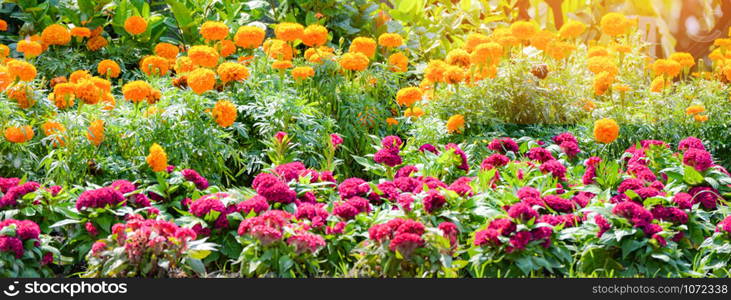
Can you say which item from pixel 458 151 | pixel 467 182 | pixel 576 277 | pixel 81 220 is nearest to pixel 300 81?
pixel 458 151

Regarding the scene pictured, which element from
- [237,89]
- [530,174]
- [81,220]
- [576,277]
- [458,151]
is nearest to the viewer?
[576,277]

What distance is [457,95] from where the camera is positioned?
4891 mm

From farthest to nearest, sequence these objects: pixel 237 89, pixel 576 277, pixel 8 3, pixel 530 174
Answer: pixel 8 3, pixel 237 89, pixel 530 174, pixel 576 277

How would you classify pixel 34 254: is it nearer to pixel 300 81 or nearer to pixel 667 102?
pixel 300 81

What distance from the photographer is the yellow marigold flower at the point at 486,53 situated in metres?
4.66

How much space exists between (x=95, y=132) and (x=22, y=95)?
626 mm

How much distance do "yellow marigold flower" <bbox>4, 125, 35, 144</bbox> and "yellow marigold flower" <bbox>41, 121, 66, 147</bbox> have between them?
A: 0.10 meters

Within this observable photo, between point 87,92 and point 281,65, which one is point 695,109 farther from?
point 87,92

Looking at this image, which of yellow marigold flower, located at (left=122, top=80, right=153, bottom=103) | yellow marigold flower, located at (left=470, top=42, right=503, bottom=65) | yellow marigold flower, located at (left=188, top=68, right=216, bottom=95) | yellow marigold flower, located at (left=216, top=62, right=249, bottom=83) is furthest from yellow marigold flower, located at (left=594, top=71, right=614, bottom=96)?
yellow marigold flower, located at (left=122, top=80, right=153, bottom=103)

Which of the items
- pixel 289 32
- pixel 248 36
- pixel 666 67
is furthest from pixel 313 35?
pixel 666 67

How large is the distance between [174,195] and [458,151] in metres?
Result: 1.37

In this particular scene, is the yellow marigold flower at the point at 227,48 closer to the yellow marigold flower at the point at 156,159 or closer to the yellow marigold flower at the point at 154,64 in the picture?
the yellow marigold flower at the point at 154,64

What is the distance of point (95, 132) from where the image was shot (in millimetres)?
3861

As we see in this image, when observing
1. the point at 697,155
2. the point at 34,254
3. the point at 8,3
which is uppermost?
the point at 697,155
